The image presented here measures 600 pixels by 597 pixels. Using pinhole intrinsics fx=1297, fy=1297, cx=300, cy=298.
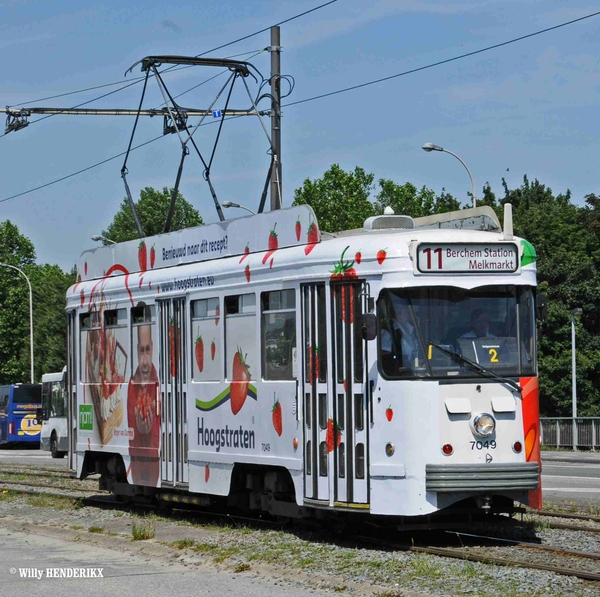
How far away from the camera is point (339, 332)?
1272cm

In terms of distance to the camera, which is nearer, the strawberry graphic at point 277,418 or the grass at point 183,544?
the grass at point 183,544

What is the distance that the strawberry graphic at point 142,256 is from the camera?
56.9 ft

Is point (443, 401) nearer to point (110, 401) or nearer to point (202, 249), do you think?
point (202, 249)

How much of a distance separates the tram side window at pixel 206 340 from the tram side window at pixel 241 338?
0.71 ft

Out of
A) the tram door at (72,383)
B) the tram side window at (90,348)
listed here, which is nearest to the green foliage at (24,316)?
the tram door at (72,383)

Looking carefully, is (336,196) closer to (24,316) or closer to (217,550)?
(24,316)

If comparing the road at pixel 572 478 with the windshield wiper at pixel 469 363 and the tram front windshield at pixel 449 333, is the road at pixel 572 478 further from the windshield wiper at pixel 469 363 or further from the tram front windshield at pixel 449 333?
the windshield wiper at pixel 469 363

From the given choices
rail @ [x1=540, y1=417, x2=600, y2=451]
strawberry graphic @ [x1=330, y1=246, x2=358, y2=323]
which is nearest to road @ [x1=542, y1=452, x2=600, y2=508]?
rail @ [x1=540, y1=417, x2=600, y2=451]

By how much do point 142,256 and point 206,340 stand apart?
274cm

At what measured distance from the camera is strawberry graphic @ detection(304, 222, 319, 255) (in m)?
13.3

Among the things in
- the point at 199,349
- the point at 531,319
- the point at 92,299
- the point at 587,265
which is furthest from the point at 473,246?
the point at 587,265

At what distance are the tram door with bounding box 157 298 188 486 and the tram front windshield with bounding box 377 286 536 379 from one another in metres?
4.02

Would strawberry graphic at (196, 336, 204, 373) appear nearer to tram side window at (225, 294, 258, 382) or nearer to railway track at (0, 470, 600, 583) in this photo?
tram side window at (225, 294, 258, 382)

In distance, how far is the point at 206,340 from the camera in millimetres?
15148
